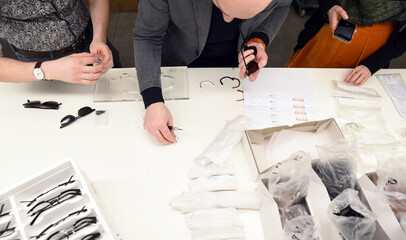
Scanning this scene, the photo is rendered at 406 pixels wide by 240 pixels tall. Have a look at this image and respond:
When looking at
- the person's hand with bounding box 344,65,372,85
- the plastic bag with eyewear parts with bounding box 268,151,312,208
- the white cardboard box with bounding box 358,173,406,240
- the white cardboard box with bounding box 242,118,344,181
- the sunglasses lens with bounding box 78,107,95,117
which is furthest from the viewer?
the person's hand with bounding box 344,65,372,85

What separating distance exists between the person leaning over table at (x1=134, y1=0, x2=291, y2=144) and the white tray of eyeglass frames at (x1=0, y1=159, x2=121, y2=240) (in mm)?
304

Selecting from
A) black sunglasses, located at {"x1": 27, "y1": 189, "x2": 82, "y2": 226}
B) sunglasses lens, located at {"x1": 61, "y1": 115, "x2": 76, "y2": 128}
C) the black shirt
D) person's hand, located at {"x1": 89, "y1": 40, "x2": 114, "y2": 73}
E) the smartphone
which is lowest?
black sunglasses, located at {"x1": 27, "y1": 189, "x2": 82, "y2": 226}

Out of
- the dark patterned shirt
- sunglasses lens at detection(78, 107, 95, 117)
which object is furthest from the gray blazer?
the dark patterned shirt

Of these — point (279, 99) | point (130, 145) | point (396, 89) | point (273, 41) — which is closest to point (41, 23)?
point (130, 145)

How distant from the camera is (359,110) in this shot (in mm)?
1085

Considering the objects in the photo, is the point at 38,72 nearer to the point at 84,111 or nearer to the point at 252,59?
the point at 84,111

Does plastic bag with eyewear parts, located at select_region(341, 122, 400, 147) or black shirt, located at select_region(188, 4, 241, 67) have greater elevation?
black shirt, located at select_region(188, 4, 241, 67)

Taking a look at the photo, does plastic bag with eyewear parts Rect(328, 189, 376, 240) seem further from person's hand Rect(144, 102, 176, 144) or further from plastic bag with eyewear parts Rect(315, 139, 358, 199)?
person's hand Rect(144, 102, 176, 144)

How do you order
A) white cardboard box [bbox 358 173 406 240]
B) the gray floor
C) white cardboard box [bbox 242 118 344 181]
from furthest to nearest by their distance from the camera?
the gray floor, white cardboard box [bbox 242 118 344 181], white cardboard box [bbox 358 173 406 240]

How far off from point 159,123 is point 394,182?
2.31 feet

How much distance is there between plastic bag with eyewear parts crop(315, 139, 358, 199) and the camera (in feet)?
2.40

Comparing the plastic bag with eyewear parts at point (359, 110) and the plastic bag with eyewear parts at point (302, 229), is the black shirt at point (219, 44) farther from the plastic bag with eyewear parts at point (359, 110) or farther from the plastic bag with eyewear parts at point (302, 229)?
the plastic bag with eyewear parts at point (302, 229)

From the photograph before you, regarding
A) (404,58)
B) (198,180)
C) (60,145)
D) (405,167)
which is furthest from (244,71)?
(404,58)

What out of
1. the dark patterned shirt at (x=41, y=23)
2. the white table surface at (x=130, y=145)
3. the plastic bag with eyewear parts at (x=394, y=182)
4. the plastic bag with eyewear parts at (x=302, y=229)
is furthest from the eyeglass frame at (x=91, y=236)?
the dark patterned shirt at (x=41, y=23)
